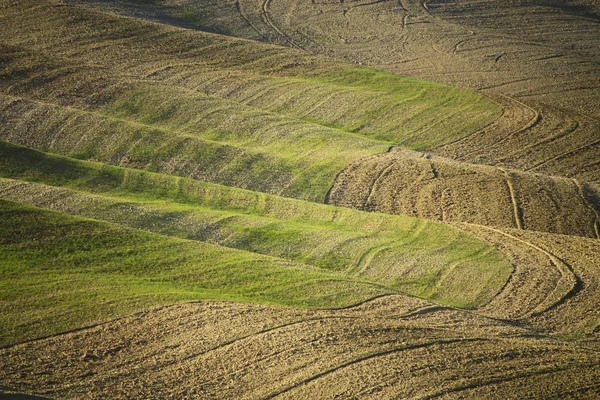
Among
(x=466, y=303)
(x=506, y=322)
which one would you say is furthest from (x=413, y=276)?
(x=506, y=322)

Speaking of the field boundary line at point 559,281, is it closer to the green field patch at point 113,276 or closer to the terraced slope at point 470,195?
the terraced slope at point 470,195

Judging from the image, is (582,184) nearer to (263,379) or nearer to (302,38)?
(263,379)

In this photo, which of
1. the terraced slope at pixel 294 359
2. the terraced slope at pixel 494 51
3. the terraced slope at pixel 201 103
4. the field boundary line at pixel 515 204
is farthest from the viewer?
the terraced slope at pixel 494 51

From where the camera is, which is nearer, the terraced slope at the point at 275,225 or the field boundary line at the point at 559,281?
the field boundary line at the point at 559,281

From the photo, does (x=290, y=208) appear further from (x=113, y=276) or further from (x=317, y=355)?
(x=317, y=355)

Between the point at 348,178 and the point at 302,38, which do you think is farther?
the point at 302,38

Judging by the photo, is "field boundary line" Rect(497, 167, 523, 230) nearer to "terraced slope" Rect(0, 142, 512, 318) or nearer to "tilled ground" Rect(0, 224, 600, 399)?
"terraced slope" Rect(0, 142, 512, 318)

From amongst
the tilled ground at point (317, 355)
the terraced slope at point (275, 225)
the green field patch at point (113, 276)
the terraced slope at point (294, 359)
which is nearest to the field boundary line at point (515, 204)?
the terraced slope at point (275, 225)

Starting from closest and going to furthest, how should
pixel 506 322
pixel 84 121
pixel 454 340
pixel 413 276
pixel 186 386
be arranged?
1. pixel 186 386
2. pixel 454 340
3. pixel 506 322
4. pixel 413 276
5. pixel 84 121
